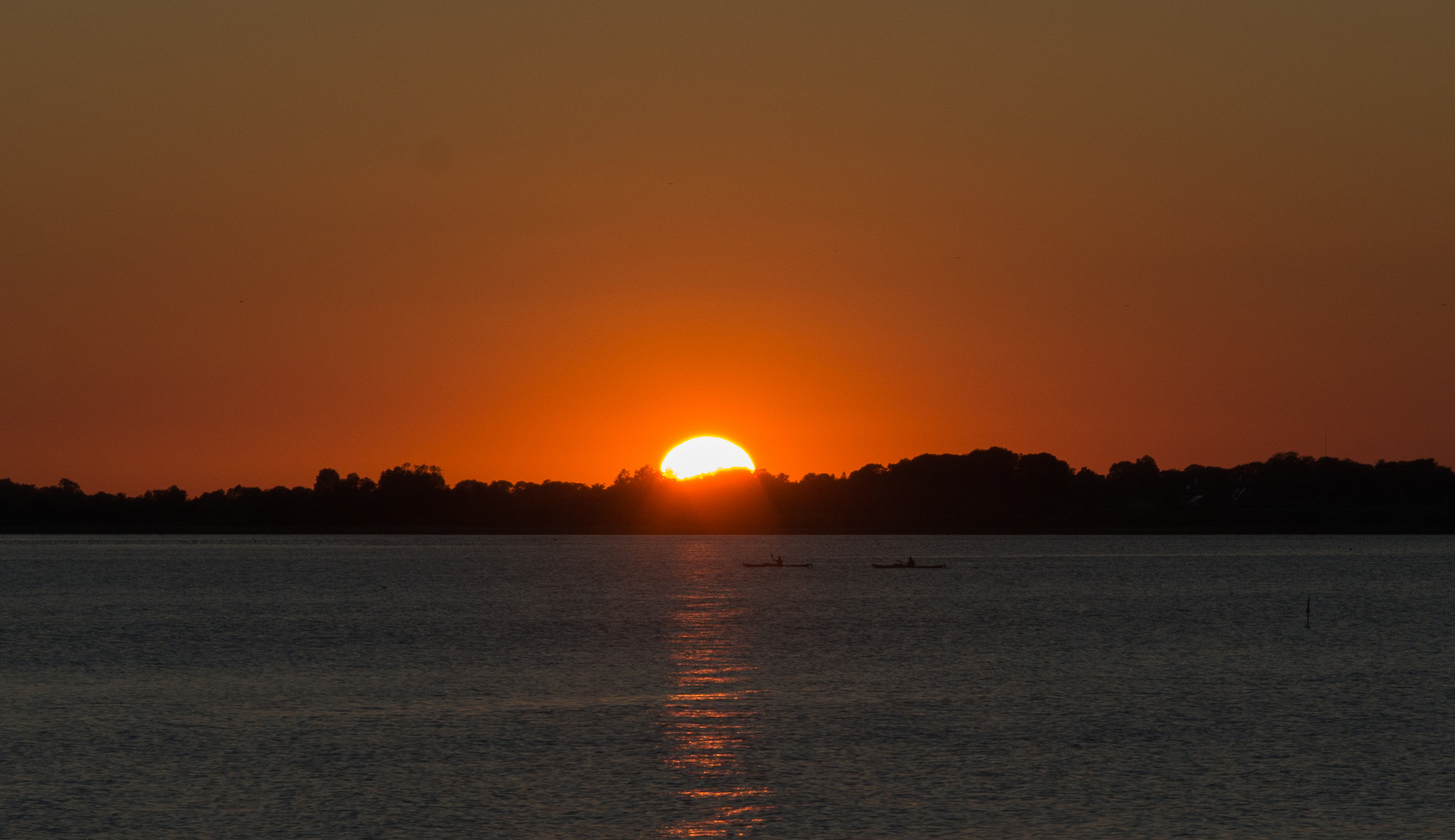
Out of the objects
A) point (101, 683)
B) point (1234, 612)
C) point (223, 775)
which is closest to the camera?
point (223, 775)

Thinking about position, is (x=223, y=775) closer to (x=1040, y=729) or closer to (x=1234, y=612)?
(x=1040, y=729)

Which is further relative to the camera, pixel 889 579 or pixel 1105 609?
pixel 889 579

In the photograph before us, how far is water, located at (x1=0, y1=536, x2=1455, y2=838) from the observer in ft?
117

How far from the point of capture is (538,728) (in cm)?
4966

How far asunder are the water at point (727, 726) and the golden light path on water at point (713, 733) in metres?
0.18

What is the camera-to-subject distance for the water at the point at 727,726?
35.7m

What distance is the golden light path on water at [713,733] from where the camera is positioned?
35125 mm

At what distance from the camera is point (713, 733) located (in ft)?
159

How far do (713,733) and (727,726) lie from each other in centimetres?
152

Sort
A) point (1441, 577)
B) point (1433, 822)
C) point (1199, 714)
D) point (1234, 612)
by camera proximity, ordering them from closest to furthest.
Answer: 1. point (1433, 822)
2. point (1199, 714)
3. point (1234, 612)
4. point (1441, 577)

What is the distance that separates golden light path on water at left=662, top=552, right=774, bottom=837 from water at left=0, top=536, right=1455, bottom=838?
0.18 m

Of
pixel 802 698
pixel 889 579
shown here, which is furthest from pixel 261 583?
pixel 802 698

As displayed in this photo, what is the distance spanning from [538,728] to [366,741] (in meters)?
5.91

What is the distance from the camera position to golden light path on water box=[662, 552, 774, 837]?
35.1 meters
